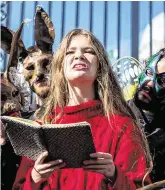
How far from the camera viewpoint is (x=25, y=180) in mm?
869

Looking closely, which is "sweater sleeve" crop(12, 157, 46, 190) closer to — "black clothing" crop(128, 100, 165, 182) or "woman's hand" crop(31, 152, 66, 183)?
"woman's hand" crop(31, 152, 66, 183)

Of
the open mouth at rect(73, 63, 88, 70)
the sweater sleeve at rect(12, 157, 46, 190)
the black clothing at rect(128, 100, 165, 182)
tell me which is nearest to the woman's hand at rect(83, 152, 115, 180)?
the sweater sleeve at rect(12, 157, 46, 190)

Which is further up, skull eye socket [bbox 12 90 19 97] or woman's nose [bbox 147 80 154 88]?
woman's nose [bbox 147 80 154 88]

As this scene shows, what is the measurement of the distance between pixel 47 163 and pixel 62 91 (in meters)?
0.26

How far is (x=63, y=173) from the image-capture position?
0.86 metres

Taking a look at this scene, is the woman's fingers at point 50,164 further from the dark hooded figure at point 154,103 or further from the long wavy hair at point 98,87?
the dark hooded figure at point 154,103

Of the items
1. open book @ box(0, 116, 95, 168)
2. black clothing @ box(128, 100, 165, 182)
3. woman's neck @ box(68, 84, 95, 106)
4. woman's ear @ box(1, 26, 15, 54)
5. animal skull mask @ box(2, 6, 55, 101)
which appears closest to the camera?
open book @ box(0, 116, 95, 168)

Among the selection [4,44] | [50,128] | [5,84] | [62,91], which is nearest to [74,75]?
[62,91]

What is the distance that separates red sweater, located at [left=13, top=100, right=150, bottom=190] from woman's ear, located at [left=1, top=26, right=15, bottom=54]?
0.76m

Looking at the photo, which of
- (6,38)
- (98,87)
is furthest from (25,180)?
(6,38)

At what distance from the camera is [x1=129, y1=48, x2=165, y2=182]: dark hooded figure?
47.3 inches

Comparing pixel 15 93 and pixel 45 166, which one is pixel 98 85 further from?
pixel 15 93

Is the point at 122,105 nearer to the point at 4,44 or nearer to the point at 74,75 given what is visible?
the point at 74,75

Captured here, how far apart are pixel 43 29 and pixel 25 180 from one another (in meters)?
0.75
